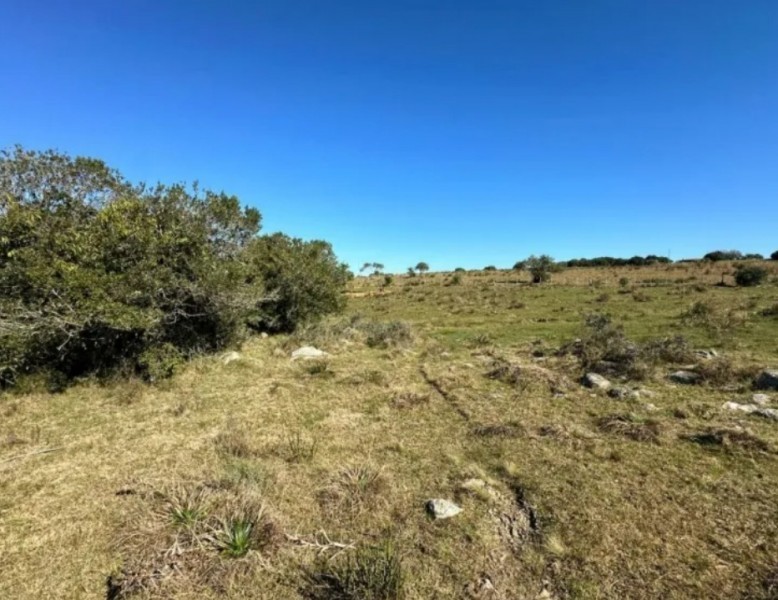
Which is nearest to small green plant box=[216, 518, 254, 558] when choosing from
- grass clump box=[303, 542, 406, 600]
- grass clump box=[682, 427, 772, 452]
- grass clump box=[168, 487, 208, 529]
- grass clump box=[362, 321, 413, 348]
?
grass clump box=[168, 487, 208, 529]

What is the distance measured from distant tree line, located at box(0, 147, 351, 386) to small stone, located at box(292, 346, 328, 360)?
1.93 metres

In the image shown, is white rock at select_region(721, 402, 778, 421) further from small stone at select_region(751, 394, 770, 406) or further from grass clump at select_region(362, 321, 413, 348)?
grass clump at select_region(362, 321, 413, 348)

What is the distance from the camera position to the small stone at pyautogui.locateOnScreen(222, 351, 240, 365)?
1210 centimetres

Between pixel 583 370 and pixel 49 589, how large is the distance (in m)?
10.0

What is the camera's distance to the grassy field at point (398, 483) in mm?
3926

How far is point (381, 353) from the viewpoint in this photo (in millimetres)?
13539

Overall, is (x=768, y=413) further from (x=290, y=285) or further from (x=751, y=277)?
(x=751, y=277)

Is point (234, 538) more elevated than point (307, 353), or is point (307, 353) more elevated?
point (307, 353)

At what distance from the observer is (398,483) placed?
5.59 metres

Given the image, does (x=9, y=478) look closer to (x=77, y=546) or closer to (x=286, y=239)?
(x=77, y=546)

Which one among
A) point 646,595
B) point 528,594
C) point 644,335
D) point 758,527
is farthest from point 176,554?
point 644,335

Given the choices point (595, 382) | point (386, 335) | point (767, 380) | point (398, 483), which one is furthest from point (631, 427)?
point (386, 335)

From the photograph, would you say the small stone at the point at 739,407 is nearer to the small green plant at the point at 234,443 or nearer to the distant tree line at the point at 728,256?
the small green plant at the point at 234,443

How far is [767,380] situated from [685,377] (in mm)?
1322
